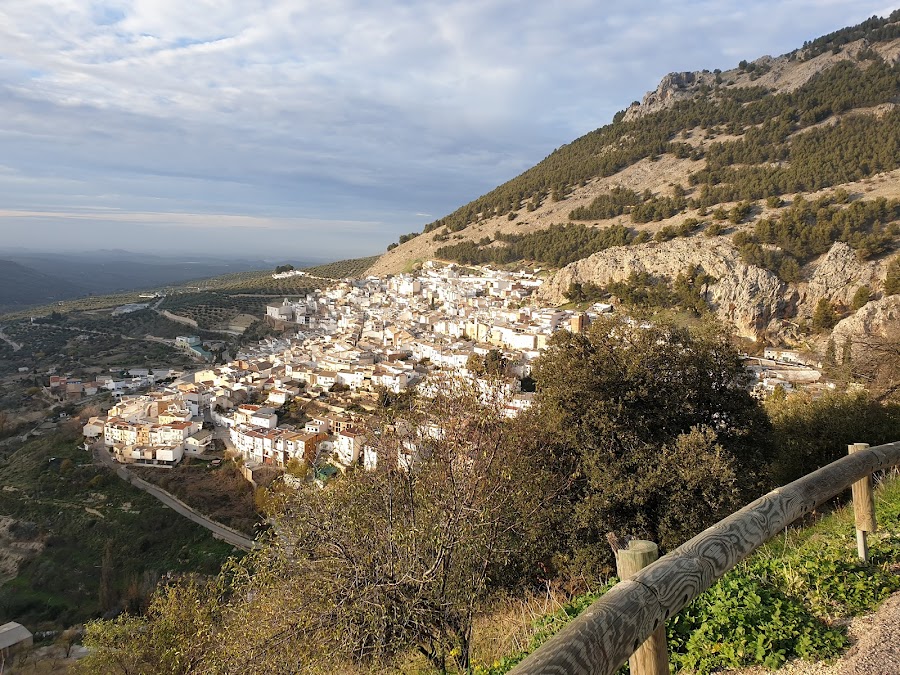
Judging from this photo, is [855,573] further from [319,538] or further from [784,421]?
[784,421]

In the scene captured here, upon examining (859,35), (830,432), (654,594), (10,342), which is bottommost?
(10,342)

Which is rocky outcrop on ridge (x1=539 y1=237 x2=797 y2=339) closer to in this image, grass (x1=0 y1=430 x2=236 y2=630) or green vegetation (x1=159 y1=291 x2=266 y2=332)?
grass (x1=0 y1=430 x2=236 y2=630)

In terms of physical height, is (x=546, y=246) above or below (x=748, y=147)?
below

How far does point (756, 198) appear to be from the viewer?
159ft

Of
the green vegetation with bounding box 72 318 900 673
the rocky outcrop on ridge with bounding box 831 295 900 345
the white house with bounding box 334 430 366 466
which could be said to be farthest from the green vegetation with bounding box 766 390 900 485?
the rocky outcrop on ridge with bounding box 831 295 900 345

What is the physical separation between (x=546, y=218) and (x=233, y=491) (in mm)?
57595

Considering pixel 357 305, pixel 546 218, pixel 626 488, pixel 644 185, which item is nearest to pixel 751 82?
pixel 644 185

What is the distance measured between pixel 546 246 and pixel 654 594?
6091 centimetres

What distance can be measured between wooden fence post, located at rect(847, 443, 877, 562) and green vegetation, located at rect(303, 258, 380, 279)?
266ft

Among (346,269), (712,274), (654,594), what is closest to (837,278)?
(712,274)

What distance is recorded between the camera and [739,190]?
5059 cm

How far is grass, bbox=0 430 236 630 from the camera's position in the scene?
17.4 meters

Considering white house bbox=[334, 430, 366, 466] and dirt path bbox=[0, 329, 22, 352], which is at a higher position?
white house bbox=[334, 430, 366, 466]

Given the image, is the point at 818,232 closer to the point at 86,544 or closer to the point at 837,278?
the point at 837,278
